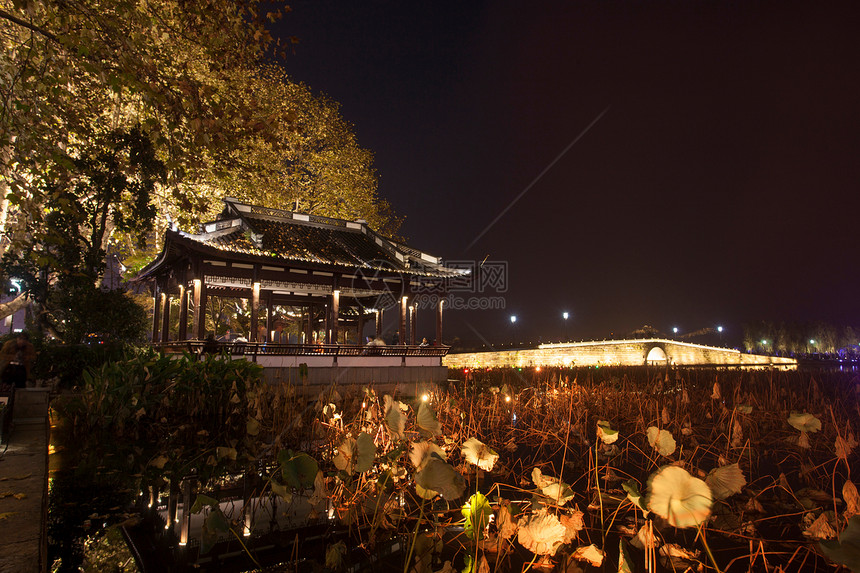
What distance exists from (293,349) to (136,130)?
6.59 m

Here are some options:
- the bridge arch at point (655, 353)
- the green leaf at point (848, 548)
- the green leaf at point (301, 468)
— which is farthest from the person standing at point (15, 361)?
A: the bridge arch at point (655, 353)

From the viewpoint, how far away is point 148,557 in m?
3.28

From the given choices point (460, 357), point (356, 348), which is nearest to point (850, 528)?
point (356, 348)

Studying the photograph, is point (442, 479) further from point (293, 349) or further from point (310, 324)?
point (310, 324)

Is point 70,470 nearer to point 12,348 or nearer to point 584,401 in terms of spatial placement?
point 12,348

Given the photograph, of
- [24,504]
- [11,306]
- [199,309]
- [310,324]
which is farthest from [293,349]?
[11,306]

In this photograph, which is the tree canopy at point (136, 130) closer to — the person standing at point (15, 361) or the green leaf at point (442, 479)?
the person standing at point (15, 361)

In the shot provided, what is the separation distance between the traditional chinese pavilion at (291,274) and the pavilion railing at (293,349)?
0.03 meters

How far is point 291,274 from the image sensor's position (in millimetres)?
14336

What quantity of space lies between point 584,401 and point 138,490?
316 inches

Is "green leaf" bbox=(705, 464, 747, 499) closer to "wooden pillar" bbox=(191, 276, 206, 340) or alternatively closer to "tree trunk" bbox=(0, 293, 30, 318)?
"wooden pillar" bbox=(191, 276, 206, 340)

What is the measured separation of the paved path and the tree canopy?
2.00 metres

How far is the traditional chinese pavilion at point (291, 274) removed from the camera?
41.7ft

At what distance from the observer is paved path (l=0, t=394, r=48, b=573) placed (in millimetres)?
2332
